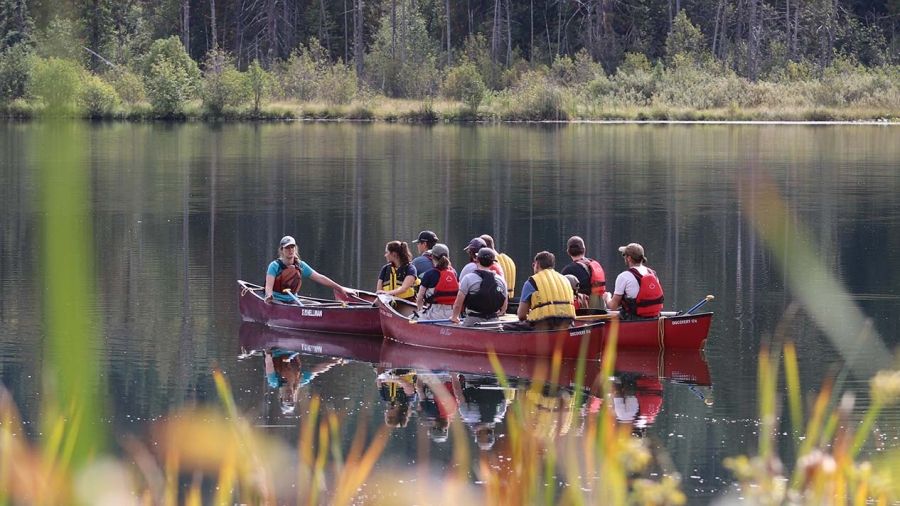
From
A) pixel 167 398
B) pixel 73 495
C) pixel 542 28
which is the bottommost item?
pixel 167 398

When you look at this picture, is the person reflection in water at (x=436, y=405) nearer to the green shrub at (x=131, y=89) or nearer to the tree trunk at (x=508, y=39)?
the green shrub at (x=131, y=89)

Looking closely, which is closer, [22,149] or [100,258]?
[100,258]

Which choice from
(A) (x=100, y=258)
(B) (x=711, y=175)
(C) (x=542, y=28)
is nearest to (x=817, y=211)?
(B) (x=711, y=175)

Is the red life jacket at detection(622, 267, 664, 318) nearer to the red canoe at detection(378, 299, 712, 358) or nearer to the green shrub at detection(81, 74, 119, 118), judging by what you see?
the red canoe at detection(378, 299, 712, 358)

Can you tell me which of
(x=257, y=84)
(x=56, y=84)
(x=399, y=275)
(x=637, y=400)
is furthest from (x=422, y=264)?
(x=257, y=84)

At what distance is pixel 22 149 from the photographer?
4678cm

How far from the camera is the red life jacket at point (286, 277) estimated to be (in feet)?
57.7

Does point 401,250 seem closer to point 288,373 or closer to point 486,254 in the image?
point 486,254

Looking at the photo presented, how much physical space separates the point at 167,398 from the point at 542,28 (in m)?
77.5

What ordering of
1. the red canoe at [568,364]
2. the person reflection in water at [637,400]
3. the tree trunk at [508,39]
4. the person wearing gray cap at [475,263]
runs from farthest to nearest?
1. the tree trunk at [508,39]
2. the person wearing gray cap at [475,263]
3. the red canoe at [568,364]
4. the person reflection in water at [637,400]

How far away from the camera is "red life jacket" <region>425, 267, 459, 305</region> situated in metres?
16.0

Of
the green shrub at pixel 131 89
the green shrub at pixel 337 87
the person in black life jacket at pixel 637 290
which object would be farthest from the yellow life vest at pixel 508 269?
the green shrub at pixel 337 87

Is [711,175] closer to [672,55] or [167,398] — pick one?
[167,398]

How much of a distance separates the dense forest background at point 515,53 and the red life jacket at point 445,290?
4130cm
